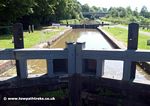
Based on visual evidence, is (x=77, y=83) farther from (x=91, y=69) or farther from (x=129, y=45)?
(x=129, y=45)

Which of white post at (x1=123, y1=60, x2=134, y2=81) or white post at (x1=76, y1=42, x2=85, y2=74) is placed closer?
white post at (x1=123, y1=60, x2=134, y2=81)

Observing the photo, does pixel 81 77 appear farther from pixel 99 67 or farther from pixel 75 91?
A: pixel 99 67

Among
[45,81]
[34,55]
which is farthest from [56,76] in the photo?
[34,55]

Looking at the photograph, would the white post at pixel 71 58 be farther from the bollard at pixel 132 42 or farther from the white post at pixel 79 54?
the bollard at pixel 132 42

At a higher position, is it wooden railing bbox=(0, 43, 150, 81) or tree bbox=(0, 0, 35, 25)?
tree bbox=(0, 0, 35, 25)

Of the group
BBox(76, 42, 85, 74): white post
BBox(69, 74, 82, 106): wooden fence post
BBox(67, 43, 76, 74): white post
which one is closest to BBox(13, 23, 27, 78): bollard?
BBox(67, 43, 76, 74): white post

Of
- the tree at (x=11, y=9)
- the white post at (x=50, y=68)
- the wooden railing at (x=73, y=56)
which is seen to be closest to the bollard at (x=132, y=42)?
the wooden railing at (x=73, y=56)

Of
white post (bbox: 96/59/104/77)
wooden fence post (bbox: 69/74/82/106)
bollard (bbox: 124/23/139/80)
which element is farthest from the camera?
wooden fence post (bbox: 69/74/82/106)

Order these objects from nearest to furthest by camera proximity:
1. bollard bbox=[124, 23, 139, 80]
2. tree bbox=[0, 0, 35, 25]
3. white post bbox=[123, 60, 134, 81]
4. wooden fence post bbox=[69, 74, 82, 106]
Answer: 1. bollard bbox=[124, 23, 139, 80]
2. white post bbox=[123, 60, 134, 81]
3. wooden fence post bbox=[69, 74, 82, 106]
4. tree bbox=[0, 0, 35, 25]

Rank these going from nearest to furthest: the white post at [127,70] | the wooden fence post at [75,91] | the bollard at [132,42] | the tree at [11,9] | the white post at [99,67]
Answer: the bollard at [132,42] < the white post at [127,70] < the white post at [99,67] < the wooden fence post at [75,91] < the tree at [11,9]

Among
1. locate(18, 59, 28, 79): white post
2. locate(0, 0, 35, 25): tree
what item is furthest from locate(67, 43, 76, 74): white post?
locate(0, 0, 35, 25): tree

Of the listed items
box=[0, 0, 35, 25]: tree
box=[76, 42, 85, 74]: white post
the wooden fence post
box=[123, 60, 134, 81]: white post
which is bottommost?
the wooden fence post

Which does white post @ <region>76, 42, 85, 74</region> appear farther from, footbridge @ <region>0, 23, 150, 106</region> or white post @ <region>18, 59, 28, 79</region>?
white post @ <region>18, 59, 28, 79</region>

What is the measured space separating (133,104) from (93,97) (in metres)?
1.06
